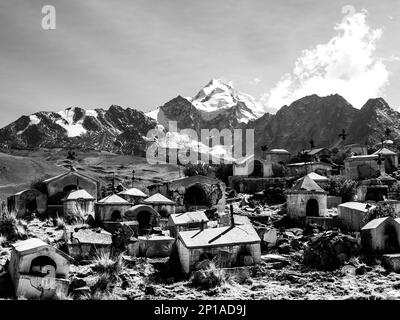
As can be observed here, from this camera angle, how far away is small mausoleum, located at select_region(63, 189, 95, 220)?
36344mm

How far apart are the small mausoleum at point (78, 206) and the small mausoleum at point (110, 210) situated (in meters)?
1.45

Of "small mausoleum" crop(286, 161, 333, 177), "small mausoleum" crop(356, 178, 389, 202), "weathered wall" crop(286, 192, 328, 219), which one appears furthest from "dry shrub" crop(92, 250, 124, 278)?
"small mausoleum" crop(286, 161, 333, 177)

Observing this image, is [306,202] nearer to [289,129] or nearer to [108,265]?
[108,265]

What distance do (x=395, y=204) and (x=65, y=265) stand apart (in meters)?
24.5

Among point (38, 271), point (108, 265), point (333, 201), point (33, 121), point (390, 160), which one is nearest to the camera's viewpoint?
point (38, 271)

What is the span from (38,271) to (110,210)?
1314 cm

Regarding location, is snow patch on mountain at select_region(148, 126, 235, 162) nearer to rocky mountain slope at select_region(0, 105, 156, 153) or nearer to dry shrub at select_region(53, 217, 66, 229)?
rocky mountain slope at select_region(0, 105, 156, 153)

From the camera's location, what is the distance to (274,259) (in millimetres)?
27375

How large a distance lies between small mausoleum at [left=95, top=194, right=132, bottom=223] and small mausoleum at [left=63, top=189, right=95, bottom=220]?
1.45 meters

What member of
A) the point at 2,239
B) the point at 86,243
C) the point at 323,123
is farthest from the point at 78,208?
the point at 323,123

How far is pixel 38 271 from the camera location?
22.2 metres

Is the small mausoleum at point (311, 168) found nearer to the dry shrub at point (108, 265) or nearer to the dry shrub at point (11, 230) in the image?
the dry shrub at point (11, 230)
